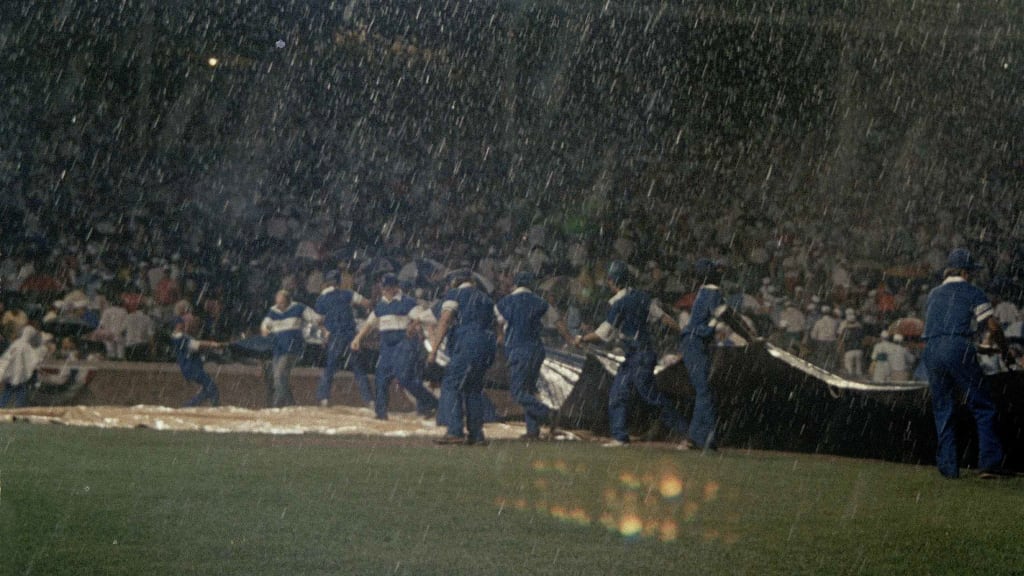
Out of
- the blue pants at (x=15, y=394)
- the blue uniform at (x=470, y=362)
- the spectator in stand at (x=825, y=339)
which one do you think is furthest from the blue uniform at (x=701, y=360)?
the spectator in stand at (x=825, y=339)

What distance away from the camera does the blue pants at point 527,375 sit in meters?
13.4

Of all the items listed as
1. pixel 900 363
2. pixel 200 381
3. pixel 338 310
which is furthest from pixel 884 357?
pixel 200 381

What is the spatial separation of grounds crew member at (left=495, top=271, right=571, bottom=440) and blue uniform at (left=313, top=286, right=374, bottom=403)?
13.8ft

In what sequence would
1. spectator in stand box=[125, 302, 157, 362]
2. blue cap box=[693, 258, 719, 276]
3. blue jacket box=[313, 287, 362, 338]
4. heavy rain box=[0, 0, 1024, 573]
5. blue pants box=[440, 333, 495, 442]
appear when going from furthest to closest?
spectator in stand box=[125, 302, 157, 362] < blue jacket box=[313, 287, 362, 338] < blue cap box=[693, 258, 719, 276] < heavy rain box=[0, 0, 1024, 573] < blue pants box=[440, 333, 495, 442]

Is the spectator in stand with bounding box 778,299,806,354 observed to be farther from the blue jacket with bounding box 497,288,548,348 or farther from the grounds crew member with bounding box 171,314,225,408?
the grounds crew member with bounding box 171,314,225,408

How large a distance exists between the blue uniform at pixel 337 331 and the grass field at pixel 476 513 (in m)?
5.18

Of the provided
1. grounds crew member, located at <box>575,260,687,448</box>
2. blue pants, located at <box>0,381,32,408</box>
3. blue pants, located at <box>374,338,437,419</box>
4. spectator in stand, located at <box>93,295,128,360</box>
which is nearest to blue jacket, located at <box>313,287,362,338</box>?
blue pants, located at <box>374,338,437,419</box>

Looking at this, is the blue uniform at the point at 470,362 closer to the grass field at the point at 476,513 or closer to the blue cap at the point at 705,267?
the grass field at the point at 476,513

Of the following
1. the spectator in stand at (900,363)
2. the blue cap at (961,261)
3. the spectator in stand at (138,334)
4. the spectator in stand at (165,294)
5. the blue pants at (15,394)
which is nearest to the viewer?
the blue cap at (961,261)

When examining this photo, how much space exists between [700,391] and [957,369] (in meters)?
2.99

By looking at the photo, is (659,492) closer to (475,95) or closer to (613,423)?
(613,423)

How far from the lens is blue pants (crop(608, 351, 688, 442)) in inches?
515

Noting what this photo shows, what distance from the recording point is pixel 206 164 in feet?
91.6

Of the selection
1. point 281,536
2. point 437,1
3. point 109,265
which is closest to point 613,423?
point 281,536
